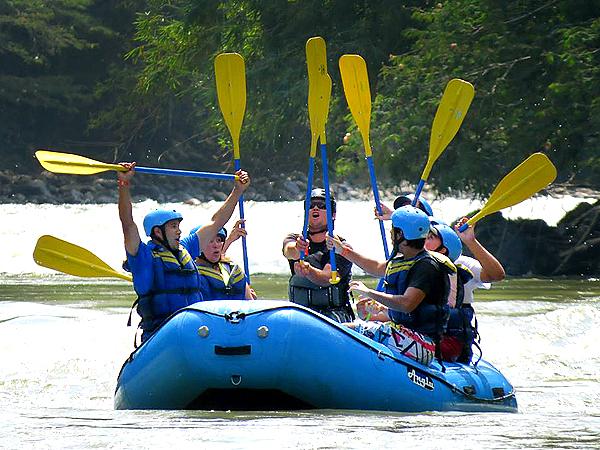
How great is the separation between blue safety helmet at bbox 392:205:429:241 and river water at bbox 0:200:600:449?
2.82ft

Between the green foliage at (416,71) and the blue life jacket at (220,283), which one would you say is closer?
the blue life jacket at (220,283)

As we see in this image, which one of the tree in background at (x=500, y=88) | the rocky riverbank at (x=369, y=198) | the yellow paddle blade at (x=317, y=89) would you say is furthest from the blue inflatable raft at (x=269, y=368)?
the rocky riverbank at (x=369, y=198)

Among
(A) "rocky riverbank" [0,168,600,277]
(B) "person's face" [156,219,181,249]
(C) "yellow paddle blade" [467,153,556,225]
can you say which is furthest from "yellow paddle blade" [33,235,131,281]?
(A) "rocky riverbank" [0,168,600,277]

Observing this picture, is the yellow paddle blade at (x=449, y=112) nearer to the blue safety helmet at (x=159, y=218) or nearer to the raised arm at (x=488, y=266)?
the raised arm at (x=488, y=266)

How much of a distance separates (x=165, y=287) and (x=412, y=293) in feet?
4.29

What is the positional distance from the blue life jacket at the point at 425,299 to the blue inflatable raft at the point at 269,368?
194mm

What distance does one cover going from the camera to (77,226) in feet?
86.3

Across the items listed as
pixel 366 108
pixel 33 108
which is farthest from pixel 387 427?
pixel 33 108

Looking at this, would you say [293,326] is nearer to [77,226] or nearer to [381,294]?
[381,294]

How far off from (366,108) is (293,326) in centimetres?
328

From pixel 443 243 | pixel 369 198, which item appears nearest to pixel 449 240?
pixel 443 243

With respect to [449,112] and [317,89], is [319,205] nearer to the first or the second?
[317,89]

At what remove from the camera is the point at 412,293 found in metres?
7.83

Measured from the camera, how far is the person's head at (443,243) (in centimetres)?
833
